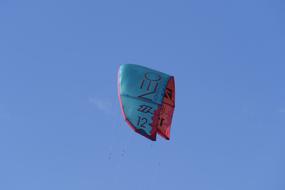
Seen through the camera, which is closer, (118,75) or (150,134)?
(150,134)

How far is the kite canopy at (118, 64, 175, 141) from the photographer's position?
51.6m

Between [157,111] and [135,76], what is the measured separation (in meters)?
3.22

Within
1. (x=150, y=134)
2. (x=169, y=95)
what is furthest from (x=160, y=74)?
(x=150, y=134)

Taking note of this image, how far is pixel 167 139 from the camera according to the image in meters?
52.4

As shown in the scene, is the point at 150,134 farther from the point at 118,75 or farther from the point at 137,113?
the point at 118,75

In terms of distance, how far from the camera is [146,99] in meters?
52.6

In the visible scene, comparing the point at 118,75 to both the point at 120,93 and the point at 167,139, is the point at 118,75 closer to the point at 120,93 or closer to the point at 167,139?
the point at 120,93

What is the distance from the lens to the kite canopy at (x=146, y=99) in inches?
2030

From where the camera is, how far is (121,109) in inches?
2084

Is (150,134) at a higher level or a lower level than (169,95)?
lower

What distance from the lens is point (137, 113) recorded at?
171 feet

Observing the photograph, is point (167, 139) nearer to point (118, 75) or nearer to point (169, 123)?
point (169, 123)

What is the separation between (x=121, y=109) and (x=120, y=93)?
4.06 ft

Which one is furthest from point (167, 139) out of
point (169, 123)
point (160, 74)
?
point (160, 74)
